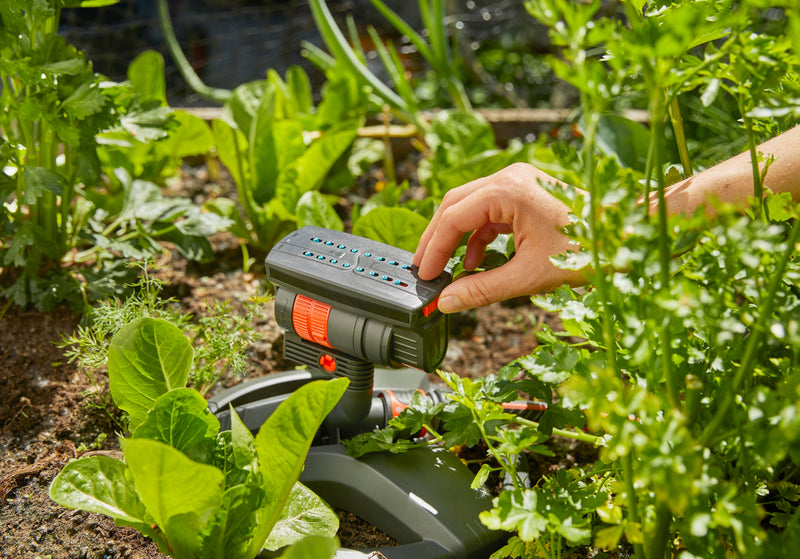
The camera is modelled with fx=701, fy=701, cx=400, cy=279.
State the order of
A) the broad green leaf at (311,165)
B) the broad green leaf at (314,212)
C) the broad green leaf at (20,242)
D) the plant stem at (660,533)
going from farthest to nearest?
the broad green leaf at (311,165) → the broad green leaf at (314,212) → the broad green leaf at (20,242) → the plant stem at (660,533)

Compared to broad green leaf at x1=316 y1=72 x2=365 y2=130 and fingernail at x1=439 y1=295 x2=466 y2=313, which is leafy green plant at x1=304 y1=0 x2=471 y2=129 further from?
fingernail at x1=439 y1=295 x2=466 y2=313

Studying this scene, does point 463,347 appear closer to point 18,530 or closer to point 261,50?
point 18,530

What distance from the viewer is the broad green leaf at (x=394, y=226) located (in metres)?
1.40

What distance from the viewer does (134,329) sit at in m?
1.00

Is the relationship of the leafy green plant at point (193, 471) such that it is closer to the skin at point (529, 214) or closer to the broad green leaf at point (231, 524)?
the broad green leaf at point (231, 524)

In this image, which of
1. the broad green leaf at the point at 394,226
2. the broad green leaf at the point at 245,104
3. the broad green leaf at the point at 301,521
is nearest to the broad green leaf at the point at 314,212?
the broad green leaf at the point at 394,226

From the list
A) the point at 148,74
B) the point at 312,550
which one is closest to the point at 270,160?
the point at 148,74

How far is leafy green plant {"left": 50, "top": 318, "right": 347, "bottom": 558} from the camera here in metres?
0.82

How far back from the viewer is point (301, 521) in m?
0.96

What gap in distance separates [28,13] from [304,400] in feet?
2.85

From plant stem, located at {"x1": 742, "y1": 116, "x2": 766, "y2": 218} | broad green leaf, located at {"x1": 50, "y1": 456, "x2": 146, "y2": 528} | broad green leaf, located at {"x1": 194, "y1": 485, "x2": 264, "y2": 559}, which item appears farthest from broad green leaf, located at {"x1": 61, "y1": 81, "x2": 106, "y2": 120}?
plant stem, located at {"x1": 742, "y1": 116, "x2": 766, "y2": 218}

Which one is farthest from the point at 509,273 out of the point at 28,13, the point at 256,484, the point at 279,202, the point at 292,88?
the point at 292,88

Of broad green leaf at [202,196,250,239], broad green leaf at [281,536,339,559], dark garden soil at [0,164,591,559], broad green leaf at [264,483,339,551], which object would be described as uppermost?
broad green leaf at [281,536,339,559]

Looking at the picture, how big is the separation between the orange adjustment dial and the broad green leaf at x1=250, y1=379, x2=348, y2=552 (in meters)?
0.25
